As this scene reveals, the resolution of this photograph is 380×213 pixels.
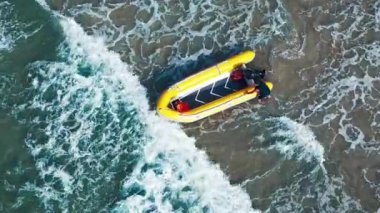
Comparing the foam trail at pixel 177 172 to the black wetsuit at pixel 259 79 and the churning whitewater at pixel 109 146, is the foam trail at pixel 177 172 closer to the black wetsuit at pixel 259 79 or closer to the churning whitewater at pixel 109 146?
the churning whitewater at pixel 109 146

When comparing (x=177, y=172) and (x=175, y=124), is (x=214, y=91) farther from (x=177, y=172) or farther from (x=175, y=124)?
(x=177, y=172)

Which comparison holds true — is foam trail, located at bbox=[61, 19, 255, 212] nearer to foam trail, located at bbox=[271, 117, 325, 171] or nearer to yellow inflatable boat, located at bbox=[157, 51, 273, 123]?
yellow inflatable boat, located at bbox=[157, 51, 273, 123]

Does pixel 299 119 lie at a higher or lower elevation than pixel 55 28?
lower

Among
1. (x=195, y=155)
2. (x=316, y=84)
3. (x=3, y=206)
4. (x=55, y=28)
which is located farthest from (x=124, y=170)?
(x=316, y=84)

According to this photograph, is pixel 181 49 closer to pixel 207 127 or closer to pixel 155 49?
pixel 155 49

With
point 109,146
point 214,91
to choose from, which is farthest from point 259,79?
point 109,146

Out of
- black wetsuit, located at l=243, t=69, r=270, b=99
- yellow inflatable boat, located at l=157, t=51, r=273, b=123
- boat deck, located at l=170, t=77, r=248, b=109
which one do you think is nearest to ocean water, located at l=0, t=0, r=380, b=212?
yellow inflatable boat, located at l=157, t=51, r=273, b=123
